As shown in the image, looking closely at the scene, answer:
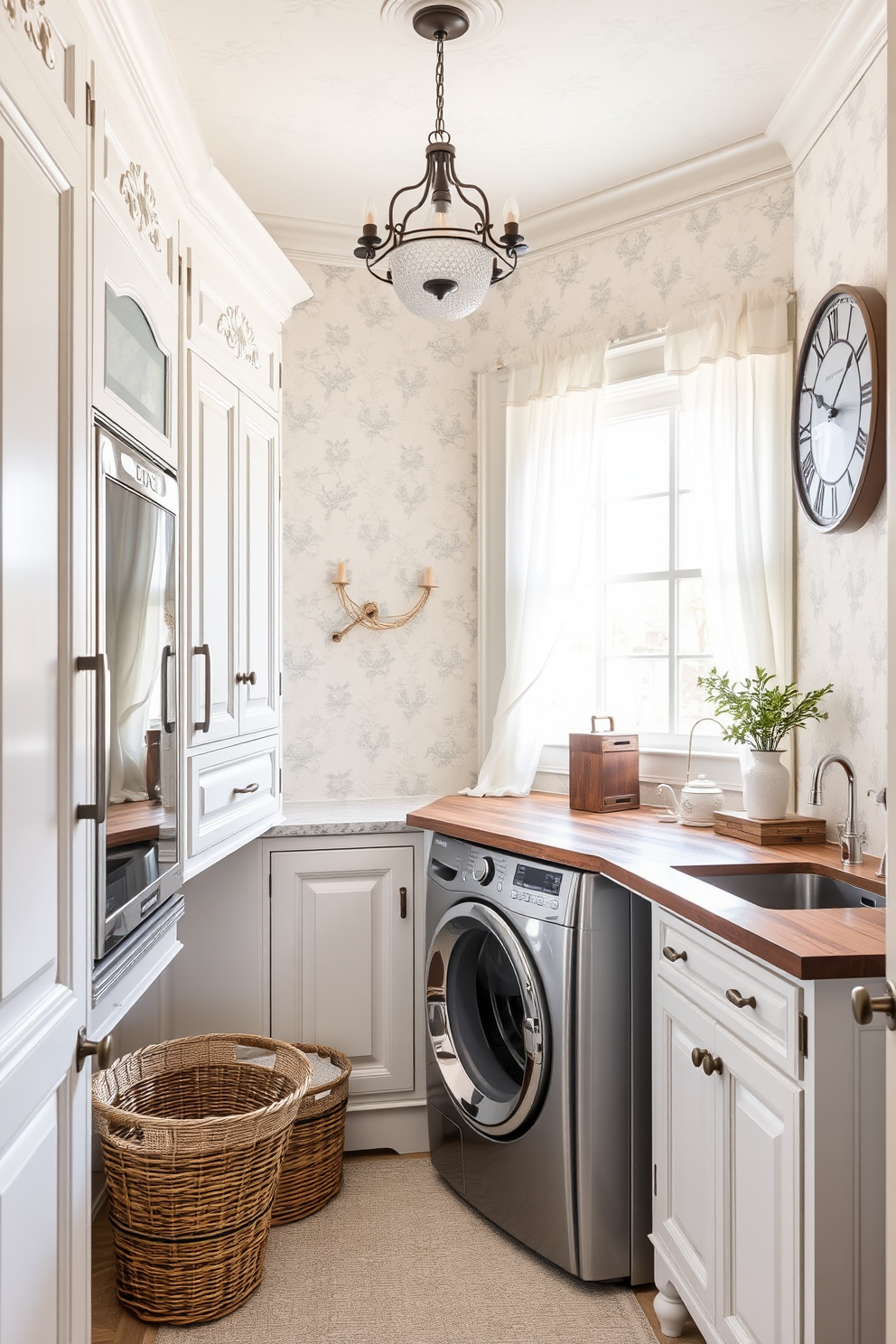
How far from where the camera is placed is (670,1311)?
1969 millimetres

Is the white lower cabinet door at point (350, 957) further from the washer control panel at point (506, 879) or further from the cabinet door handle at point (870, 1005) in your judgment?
the cabinet door handle at point (870, 1005)

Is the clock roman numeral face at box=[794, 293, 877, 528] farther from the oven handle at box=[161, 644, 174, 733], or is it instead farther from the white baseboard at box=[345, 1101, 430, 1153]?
the white baseboard at box=[345, 1101, 430, 1153]

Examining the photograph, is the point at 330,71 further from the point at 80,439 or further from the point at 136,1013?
the point at 136,1013

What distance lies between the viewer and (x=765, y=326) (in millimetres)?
2627

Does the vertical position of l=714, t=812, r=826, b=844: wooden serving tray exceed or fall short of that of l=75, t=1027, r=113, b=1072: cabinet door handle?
it exceeds it

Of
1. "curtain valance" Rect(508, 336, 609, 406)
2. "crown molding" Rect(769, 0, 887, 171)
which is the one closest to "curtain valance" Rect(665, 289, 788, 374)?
"curtain valance" Rect(508, 336, 609, 406)

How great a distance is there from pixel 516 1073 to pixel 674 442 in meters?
1.87

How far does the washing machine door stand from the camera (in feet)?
7.43

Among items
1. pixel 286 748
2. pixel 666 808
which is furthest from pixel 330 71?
pixel 666 808

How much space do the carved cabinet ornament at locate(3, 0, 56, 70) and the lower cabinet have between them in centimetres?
163

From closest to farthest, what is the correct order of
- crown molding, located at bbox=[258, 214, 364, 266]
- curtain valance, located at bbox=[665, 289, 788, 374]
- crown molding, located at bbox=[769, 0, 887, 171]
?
crown molding, located at bbox=[769, 0, 887, 171] < curtain valance, located at bbox=[665, 289, 788, 374] < crown molding, located at bbox=[258, 214, 364, 266]

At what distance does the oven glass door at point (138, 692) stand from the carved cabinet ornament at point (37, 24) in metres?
0.52

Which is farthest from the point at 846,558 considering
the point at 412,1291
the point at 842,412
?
the point at 412,1291

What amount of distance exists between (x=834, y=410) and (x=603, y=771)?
1.14 meters
